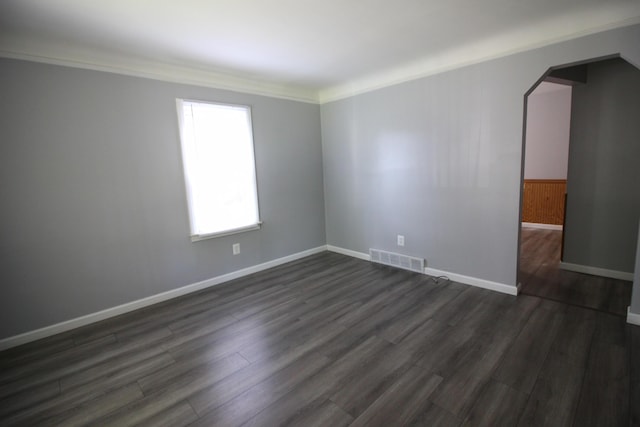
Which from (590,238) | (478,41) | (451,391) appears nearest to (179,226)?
(451,391)

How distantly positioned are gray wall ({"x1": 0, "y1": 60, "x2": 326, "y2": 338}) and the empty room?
18 mm

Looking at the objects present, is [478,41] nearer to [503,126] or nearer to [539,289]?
[503,126]

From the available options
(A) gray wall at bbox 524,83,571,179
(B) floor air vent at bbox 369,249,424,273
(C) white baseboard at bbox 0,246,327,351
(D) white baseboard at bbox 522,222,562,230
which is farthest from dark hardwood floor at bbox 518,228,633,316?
(C) white baseboard at bbox 0,246,327,351

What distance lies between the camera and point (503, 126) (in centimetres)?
Answer: 290

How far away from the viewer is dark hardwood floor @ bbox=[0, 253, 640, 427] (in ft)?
5.53

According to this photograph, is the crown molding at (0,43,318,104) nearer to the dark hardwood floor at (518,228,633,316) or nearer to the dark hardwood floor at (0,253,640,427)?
the dark hardwood floor at (0,253,640,427)

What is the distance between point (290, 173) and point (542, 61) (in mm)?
3056

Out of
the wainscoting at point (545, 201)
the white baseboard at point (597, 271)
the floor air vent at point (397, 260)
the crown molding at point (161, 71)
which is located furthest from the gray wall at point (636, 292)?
the crown molding at point (161, 71)

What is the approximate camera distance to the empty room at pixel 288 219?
1.90m

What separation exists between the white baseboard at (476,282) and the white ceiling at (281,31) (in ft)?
7.59

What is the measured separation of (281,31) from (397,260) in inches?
116

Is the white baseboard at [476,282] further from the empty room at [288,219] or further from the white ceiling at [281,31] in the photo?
the white ceiling at [281,31]

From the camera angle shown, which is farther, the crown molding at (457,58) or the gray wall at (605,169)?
the gray wall at (605,169)

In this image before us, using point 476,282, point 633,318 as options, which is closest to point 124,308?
point 476,282
